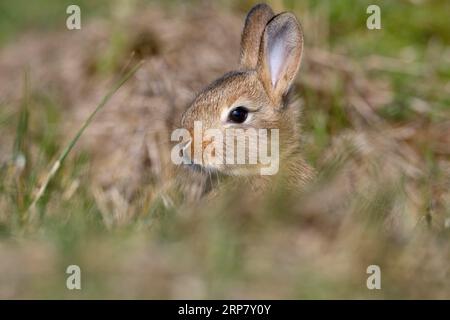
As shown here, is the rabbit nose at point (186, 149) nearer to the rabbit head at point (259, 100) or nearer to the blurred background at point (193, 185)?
the rabbit head at point (259, 100)

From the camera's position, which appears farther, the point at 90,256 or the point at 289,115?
the point at 289,115

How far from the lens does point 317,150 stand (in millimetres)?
6348

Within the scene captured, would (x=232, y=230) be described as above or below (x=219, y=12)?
below

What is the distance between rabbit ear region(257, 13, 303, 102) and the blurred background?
42 centimetres

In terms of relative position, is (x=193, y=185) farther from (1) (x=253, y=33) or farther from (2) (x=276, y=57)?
(1) (x=253, y=33)

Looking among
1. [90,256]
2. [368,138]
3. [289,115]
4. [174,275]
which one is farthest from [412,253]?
[368,138]

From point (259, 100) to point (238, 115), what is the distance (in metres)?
0.20

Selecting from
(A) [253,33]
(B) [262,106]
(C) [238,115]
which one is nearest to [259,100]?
(B) [262,106]

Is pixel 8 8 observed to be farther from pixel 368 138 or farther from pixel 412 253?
pixel 412 253

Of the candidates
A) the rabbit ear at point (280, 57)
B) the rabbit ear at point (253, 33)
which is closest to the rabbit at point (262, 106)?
the rabbit ear at point (280, 57)

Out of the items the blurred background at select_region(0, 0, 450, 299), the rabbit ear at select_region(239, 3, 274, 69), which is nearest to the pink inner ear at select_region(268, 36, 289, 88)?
the rabbit ear at select_region(239, 3, 274, 69)

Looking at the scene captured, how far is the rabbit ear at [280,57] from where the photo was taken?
5988 millimetres

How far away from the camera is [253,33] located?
6438 mm
